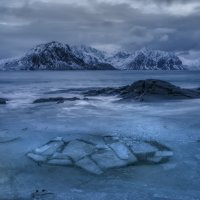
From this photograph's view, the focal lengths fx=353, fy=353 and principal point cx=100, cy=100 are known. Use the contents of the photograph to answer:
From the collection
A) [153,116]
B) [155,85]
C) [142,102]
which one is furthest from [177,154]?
[155,85]

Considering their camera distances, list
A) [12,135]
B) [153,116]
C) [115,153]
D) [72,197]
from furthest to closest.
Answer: [153,116]
[12,135]
[115,153]
[72,197]

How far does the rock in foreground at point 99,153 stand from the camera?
413 inches

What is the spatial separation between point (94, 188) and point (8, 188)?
2.13 meters

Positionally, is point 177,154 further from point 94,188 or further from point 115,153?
point 94,188

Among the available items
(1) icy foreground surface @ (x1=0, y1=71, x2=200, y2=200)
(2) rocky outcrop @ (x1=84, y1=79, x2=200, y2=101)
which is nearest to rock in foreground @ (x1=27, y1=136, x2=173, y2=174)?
(1) icy foreground surface @ (x1=0, y1=71, x2=200, y2=200)

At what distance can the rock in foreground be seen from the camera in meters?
10.5

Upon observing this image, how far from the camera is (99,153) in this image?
11188 mm

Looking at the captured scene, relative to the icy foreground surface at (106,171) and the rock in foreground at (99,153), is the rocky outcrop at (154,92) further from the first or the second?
the rock in foreground at (99,153)

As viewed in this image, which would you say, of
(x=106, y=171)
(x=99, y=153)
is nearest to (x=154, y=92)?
(x=99, y=153)

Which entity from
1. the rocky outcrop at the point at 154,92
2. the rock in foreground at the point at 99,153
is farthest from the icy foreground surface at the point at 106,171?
the rocky outcrop at the point at 154,92

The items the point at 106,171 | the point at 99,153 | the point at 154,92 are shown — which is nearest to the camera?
the point at 106,171

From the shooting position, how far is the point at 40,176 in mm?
9688

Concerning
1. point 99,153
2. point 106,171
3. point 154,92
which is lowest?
point 106,171

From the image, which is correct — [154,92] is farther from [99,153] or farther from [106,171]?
[106,171]
